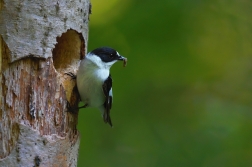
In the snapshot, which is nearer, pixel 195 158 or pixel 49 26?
pixel 49 26

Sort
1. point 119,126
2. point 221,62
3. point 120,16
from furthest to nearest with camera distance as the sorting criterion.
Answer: point 221,62
point 119,126
point 120,16

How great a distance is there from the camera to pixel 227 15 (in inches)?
228

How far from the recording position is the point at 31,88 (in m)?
3.00

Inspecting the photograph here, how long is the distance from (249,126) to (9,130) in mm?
3056

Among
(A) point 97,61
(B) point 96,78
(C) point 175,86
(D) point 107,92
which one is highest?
(A) point 97,61

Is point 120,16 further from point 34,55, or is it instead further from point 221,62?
point 34,55

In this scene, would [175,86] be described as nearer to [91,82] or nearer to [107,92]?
[107,92]

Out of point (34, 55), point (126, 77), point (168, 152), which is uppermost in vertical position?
point (34, 55)

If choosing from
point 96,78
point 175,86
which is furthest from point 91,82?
point 175,86

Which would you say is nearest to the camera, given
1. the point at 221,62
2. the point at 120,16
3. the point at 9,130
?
the point at 9,130

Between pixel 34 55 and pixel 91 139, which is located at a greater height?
pixel 34 55

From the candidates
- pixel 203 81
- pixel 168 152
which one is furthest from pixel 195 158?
pixel 203 81

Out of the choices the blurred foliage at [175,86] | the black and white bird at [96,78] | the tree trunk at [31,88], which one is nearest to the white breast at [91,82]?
the black and white bird at [96,78]

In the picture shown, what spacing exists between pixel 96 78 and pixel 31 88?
0.73 meters
